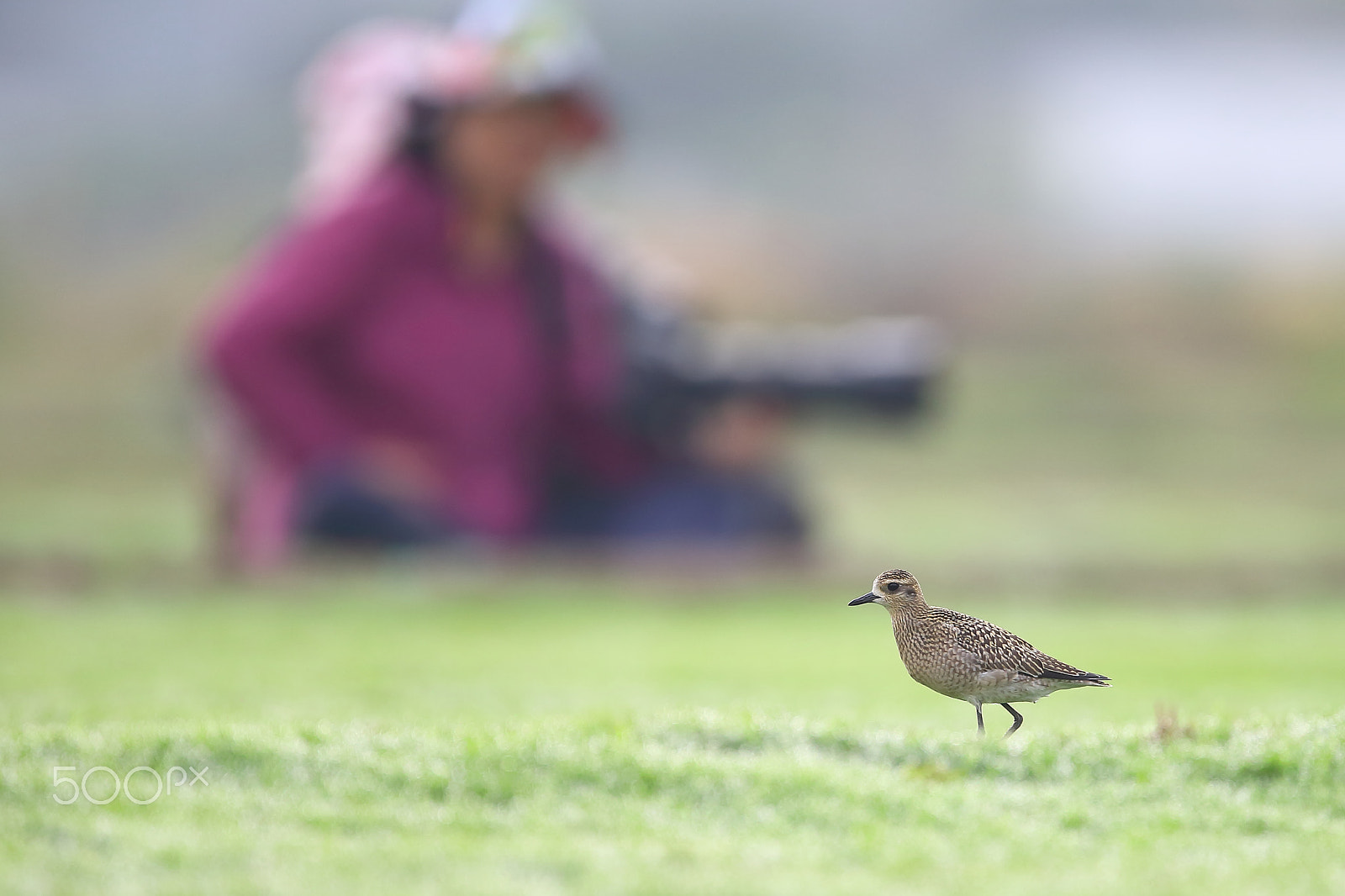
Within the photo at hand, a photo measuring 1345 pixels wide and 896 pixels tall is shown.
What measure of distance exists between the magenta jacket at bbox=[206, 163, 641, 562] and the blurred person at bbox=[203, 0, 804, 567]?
0.04 feet

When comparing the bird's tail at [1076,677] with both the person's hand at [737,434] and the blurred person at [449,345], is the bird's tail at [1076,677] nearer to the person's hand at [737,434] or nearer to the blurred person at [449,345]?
the blurred person at [449,345]

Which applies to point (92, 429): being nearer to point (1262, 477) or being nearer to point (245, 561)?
point (245, 561)

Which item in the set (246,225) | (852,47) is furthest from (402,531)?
(852,47)

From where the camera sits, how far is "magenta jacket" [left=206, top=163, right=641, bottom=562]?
406 inches

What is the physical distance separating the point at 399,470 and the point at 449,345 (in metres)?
0.86

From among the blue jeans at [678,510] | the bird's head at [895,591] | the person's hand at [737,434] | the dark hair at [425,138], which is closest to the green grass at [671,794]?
the bird's head at [895,591]

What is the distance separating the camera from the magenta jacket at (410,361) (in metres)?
10.3

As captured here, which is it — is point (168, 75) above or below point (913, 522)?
above

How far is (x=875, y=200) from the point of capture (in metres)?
28.0

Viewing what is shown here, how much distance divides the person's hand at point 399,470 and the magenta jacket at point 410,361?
0.07 metres

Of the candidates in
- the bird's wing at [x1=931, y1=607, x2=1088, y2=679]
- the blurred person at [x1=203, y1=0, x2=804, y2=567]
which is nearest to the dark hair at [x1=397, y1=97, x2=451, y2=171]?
the blurred person at [x1=203, y1=0, x2=804, y2=567]

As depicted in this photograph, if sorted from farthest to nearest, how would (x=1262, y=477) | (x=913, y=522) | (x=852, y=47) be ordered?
(x=852, y=47) < (x=1262, y=477) < (x=913, y=522)

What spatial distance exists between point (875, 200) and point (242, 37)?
10764mm

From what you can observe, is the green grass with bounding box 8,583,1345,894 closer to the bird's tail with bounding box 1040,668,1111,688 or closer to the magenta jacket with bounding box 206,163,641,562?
the bird's tail with bounding box 1040,668,1111,688
